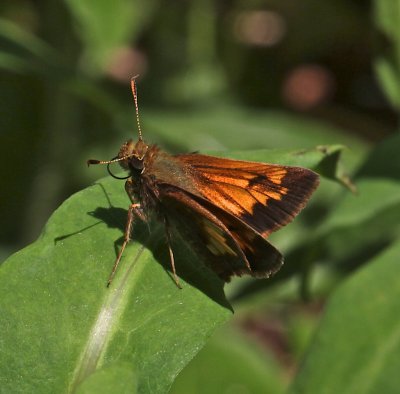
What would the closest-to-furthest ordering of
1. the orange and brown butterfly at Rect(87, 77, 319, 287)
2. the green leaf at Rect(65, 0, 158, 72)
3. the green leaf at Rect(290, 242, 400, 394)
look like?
the orange and brown butterfly at Rect(87, 77, 319, 287), the green leaf at Rect(290, 242, 400, 394), the green leaf at Rect(65, 0, 158, 72)

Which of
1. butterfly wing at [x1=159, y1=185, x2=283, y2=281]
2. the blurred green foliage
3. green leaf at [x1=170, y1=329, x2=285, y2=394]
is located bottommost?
green leaf at [x1=170, y1=329, x2=285, y2=394]

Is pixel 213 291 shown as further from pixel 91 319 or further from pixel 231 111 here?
pixel 231 111

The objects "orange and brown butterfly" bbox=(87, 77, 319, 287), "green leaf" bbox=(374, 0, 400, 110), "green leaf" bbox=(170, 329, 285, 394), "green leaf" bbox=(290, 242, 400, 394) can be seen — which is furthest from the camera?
"green leaf" bbox=(170, 329, 285, 394)

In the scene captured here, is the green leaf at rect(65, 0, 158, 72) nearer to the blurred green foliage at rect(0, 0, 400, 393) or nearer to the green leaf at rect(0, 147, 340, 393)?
the blurred green foliage at rect(0, 0, 400, 393)

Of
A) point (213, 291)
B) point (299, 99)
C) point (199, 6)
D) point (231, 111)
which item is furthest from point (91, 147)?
point (213, 291)

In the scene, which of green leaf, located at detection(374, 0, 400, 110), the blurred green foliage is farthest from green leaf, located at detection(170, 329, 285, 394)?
green leaf, located at detection(374, 0, 400, 110)

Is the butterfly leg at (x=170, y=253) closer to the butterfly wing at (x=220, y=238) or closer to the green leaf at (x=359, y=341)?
the butterfly wing at (x=220, y=238)
